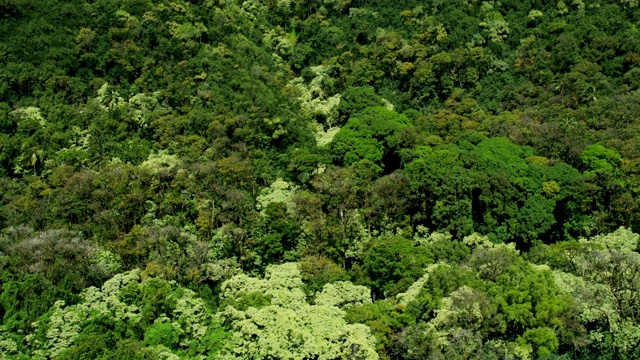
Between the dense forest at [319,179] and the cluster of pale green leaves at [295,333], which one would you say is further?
the dense forest at [319,179]

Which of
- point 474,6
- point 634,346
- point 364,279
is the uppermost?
point 474,6

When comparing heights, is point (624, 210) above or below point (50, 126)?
above

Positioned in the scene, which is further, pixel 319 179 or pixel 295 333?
pixel 319 179

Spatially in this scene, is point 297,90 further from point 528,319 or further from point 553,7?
point 528,319

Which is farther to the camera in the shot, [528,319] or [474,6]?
[474,6]

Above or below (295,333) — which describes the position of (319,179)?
below

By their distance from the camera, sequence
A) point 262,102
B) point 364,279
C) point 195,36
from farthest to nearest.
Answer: point 195,36 < point 262,102 < point 364,279

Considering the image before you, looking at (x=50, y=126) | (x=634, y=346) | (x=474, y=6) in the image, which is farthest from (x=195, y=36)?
(x=634, y=346)

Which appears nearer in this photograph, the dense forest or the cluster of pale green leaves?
the cluster of pale green leaves
